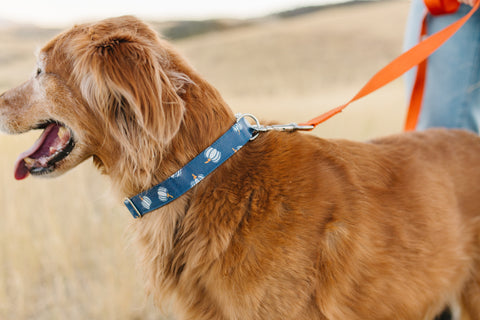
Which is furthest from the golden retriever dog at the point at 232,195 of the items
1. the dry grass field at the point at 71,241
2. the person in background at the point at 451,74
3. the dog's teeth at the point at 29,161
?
the person in background at the point at 451,74

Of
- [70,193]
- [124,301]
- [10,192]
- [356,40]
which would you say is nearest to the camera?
[124,301]

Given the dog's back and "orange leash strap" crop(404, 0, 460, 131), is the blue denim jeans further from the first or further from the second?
the dog's back

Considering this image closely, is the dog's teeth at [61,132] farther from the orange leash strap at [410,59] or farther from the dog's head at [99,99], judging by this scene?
the orange leash strap at [410,59]

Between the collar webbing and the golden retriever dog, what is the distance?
5 centimetres

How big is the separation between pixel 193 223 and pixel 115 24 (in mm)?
1023

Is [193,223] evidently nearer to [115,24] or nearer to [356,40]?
[115,24]

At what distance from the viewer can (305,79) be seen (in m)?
22.5

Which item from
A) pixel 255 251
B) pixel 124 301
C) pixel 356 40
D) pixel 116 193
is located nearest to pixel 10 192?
pixel 124 301

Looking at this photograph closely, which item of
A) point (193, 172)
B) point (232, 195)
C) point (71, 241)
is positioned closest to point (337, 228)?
point (232, 195)

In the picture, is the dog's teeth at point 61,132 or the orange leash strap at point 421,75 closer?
the dog's teeth at point 61,132

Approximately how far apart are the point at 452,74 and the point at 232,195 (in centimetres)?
207

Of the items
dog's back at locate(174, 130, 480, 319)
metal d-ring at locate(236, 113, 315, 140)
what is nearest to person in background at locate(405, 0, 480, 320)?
dog's back at locate(174, 130, 480, 319)

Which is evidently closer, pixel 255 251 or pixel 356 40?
pixel 255 251

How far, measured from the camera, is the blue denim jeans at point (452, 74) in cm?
274
